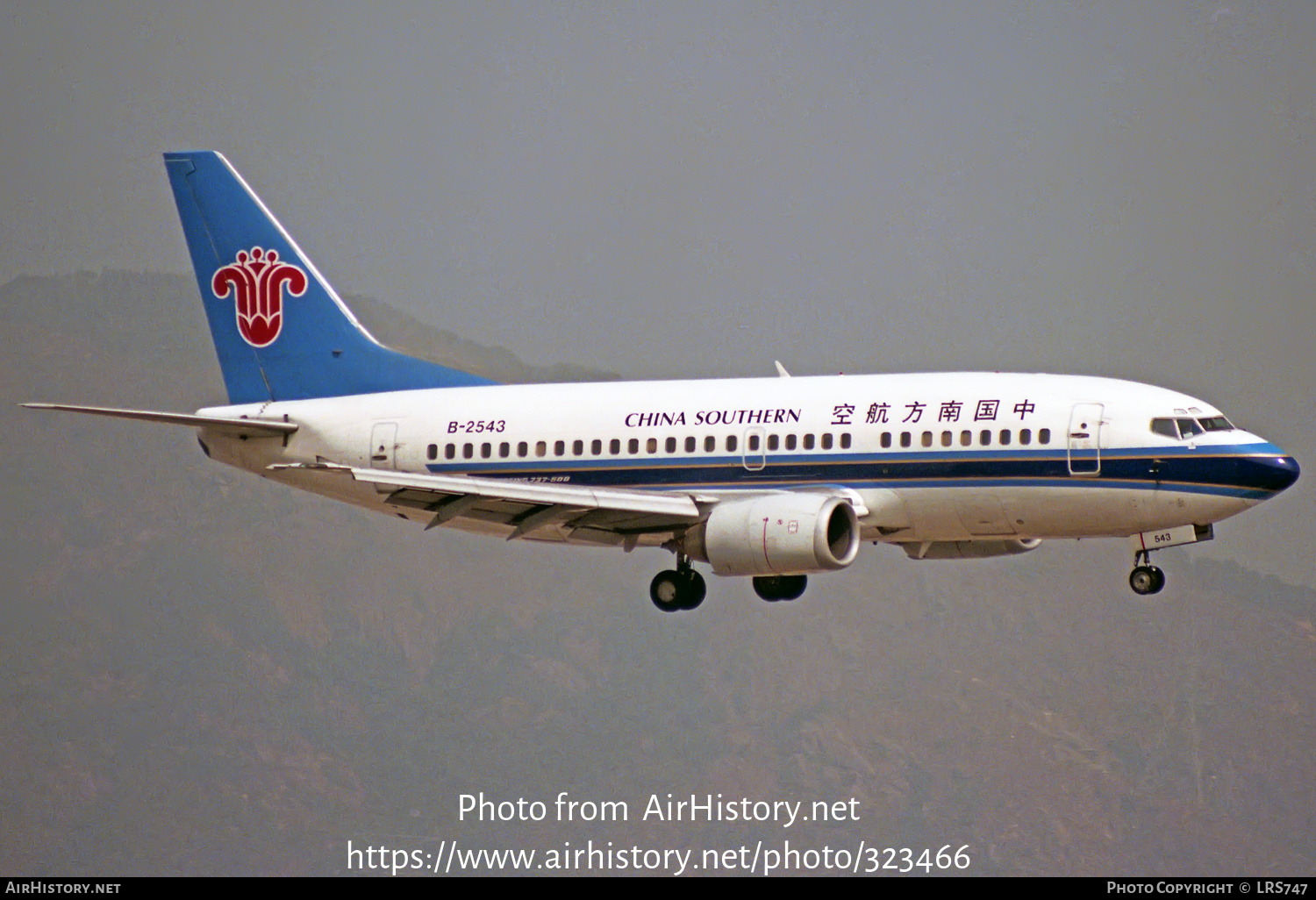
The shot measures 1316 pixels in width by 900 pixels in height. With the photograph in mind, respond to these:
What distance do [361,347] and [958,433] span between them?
17.2 metres

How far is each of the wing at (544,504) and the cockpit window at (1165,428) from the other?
32.4 feet

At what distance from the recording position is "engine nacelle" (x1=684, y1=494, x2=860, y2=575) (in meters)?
45.4

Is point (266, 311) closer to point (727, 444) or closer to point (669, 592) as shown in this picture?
point (669, 592)

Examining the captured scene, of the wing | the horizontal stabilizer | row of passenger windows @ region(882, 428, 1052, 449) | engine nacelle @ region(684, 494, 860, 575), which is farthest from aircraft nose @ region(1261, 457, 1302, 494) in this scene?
the horizontal stabilizer

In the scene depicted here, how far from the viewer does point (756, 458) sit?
47.7 m

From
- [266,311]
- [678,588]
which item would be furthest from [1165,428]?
[266,311]

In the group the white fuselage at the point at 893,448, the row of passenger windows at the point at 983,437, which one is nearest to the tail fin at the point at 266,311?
the white fuselage at the point at 893,448

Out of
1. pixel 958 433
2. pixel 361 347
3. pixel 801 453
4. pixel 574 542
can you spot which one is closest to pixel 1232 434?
pixel 958 433

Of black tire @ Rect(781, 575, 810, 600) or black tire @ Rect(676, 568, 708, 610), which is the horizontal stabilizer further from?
black tire @ Rect(781, 575, 810, 600)

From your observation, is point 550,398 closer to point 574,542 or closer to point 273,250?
point 574,542

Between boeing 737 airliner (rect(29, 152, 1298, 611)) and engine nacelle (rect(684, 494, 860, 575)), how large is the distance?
5 centimetres

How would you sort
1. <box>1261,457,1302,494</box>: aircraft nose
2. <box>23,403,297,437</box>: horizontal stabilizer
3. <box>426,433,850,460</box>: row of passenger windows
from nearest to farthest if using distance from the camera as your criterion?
<box>1261,457,1302,494</box>: aircraft nose < <box>426,433,850,460</box>: row of passenger windows < <box>23,403,297,437</box>: horizontal stabilizer

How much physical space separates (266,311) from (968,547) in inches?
780

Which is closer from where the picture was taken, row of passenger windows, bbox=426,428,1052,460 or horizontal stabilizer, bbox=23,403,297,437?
row of passenger windows, bbox=426,428,1052,460
